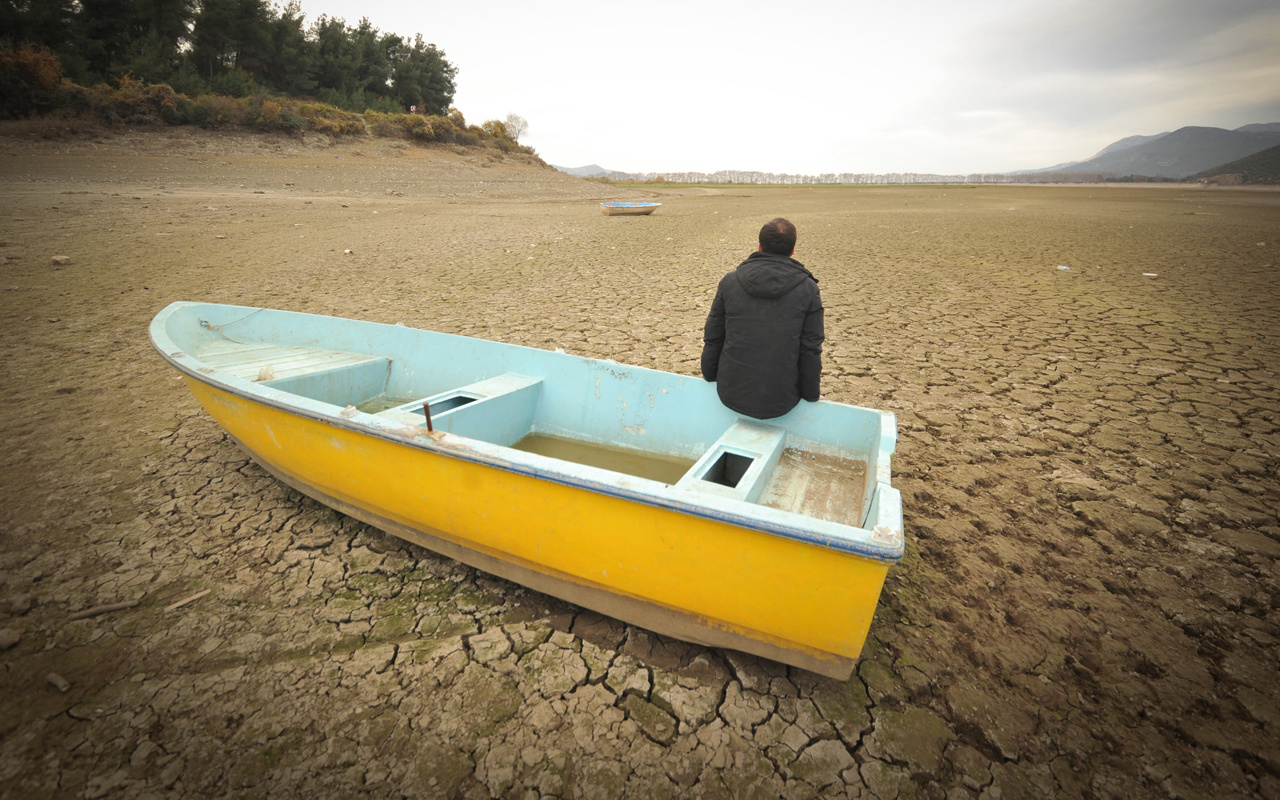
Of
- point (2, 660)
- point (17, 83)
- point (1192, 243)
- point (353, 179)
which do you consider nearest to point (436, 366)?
point (2, 660)

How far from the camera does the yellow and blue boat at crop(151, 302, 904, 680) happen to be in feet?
5.80

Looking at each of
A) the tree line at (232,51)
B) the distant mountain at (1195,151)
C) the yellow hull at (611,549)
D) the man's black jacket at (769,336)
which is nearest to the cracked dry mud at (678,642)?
the yellow hull at (611,549)

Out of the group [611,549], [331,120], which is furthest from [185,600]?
Answer: [331,120]

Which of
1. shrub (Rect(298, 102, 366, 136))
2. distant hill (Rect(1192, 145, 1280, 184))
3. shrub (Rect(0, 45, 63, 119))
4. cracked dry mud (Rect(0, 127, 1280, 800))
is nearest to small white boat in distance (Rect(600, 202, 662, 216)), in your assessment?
cracked dry mud (Rect(0, 127, 1280, 800))

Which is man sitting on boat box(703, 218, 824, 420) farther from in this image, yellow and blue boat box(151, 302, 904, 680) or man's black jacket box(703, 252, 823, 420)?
yellow and blue boat box(151, 302, 904, 680)

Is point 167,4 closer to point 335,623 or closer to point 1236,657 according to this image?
point 335,623

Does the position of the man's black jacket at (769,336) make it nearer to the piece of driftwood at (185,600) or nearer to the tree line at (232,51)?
the piece of driftwood at (185,600)

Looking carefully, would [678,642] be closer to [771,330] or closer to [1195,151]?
[771,330]

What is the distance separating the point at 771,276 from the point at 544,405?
169 centimetres

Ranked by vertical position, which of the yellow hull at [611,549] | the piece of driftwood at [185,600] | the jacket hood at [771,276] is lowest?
the piece of driftwood at [185,600]

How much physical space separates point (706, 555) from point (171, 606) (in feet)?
7.70

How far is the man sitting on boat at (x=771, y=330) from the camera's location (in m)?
2.52

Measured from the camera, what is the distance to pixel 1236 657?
204 cm

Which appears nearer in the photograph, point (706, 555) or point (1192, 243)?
point (706, 555)
